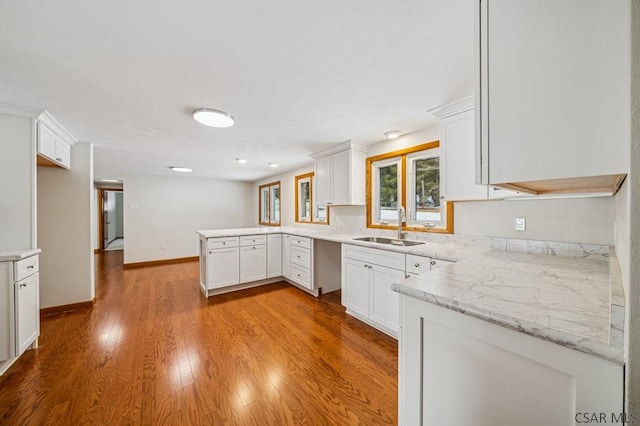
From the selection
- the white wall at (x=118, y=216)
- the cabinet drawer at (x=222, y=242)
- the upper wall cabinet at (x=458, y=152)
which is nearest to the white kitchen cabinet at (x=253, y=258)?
the cabinet drawer at (x=222, y=242)

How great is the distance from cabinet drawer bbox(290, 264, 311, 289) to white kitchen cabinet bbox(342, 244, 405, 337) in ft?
2.60

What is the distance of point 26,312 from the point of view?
6.62 feet

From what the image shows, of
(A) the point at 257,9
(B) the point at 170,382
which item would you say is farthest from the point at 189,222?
(A) the point at 257,9

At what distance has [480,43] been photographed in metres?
0.90

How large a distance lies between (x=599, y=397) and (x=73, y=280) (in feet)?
14.9

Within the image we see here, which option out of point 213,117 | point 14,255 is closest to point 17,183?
point 14,255

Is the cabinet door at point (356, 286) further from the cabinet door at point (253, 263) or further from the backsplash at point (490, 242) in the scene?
the cabinet door at point (253, 263)

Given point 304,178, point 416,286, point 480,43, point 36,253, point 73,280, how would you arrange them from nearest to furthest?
point 480,43 < point 416,286 < point 36,253 < point 73,280 < point 304,178

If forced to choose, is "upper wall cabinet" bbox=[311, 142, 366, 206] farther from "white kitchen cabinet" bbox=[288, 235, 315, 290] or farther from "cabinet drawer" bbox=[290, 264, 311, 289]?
"cabinet drawer" bbox=[290, 264, 311, 289]

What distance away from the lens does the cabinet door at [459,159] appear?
79.5 inches

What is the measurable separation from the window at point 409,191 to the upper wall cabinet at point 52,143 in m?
3.55

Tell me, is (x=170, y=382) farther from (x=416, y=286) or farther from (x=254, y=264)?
(x=254, y=264)

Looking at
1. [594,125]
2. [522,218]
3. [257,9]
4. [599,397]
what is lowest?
[599,397]

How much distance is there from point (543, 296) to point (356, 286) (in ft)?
6.34
